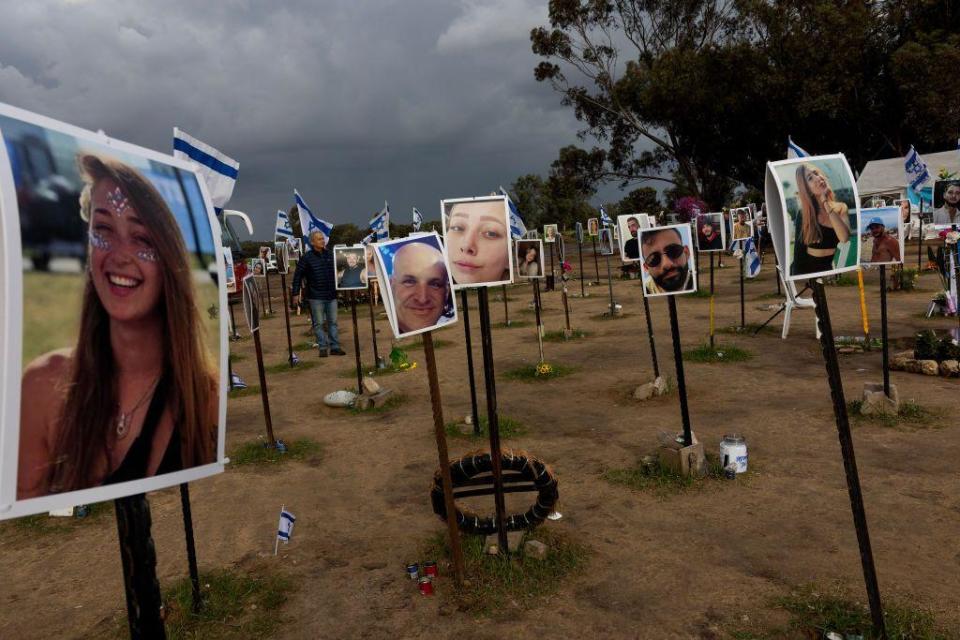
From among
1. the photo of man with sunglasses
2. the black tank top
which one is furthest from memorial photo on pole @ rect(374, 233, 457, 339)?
the photo of man with sunglasses

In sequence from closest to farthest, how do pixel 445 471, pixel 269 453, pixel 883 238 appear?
pixel 445 471 → pixel 269 453 → pixel 883 238

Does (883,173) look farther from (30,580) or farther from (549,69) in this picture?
(30,580)

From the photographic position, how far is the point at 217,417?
2.57m

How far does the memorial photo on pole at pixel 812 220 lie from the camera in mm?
3676

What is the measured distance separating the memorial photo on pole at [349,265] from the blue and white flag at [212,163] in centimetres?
648

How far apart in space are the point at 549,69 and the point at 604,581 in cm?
4659

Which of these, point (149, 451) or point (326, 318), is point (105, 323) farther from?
point (326, 318)

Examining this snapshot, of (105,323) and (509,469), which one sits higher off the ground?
(105,323)

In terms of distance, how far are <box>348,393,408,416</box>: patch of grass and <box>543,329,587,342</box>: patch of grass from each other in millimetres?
5461

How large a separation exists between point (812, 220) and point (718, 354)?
28.7ft

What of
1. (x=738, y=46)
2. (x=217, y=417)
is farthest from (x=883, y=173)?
(x=217, y=417)

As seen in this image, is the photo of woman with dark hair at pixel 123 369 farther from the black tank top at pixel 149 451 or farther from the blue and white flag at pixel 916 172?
the blue and white flag at pixel 916 172

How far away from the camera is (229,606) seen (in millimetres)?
4773

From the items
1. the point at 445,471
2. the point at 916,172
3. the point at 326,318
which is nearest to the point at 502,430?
the point at 445,471
